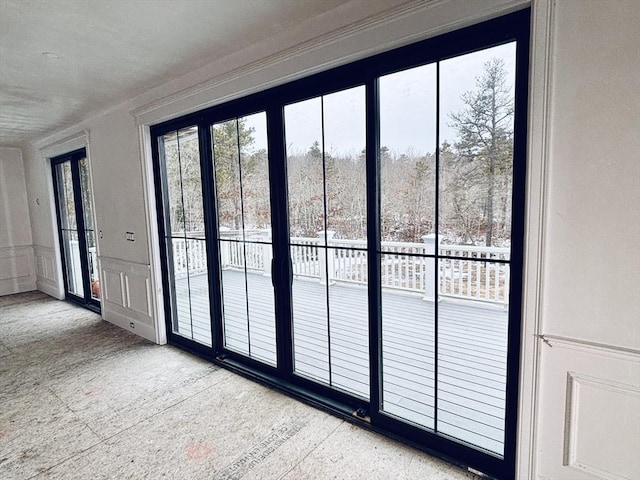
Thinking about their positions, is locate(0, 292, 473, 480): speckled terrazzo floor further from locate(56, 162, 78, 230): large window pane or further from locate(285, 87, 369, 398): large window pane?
locate(56, 162, 78, 230): large window pane

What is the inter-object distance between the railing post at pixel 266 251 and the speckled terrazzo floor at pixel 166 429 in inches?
38.4

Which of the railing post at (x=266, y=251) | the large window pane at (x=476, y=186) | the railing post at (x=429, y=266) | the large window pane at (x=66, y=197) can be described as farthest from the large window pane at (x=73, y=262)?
the large window pane at (x=476, y=186)

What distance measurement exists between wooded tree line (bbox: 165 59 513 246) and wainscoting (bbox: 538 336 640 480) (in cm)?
63

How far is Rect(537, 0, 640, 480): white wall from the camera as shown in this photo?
4.53 feet

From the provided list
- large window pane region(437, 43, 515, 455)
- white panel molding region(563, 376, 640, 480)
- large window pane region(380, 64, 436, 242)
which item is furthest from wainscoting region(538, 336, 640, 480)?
large window pane region(380, 64, 436, 242)

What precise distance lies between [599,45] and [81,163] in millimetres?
5899

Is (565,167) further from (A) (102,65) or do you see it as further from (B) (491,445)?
(A) (102,65)

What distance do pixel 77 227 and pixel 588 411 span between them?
630cm

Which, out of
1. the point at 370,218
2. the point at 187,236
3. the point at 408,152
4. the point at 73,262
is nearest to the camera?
the point at 408,152

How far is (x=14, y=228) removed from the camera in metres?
6.50

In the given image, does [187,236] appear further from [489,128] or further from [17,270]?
[17,270]

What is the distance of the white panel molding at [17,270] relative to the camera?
6426 millimetres

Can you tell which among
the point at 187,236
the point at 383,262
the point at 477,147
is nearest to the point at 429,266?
the point at 383,262

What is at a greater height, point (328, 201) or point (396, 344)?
point (328, 201)
